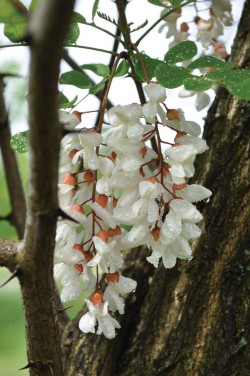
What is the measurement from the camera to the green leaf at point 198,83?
82 cm

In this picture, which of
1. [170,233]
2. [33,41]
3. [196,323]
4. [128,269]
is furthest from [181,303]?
[33,41]

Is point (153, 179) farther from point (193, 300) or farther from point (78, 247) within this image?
point (193, 300)

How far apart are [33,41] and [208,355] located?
714 mm

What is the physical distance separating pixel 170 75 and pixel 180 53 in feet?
0.36

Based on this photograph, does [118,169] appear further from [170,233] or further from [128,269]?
[128,269]

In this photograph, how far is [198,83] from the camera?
83 cm

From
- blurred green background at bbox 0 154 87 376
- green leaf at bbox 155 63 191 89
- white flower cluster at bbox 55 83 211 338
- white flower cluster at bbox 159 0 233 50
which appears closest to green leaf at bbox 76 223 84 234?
white flower cluster at bbox 55 83 211 338

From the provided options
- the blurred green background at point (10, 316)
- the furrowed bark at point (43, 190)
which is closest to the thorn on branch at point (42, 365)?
→ the furrowed bark at point (43, 190)

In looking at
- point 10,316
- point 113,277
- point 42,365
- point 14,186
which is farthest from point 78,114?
point 10,316

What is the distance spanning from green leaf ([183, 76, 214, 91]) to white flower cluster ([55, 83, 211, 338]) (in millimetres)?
37

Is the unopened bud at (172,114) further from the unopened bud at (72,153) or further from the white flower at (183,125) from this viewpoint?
the unopened bud at (72,153)

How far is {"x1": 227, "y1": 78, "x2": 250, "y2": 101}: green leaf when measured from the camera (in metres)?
0.79

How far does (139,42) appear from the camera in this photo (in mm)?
969

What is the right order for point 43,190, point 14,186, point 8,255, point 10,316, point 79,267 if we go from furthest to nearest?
point 10,316
point 14,186
point 79,267
point 8,255
point 43,190
